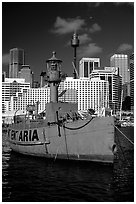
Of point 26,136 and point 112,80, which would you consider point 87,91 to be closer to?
point 112,80

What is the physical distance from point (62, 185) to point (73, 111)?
10.7m

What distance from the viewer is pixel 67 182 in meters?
13.1

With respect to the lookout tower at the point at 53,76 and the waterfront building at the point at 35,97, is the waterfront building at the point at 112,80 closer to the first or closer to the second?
the waterfront building at the point at 35,97

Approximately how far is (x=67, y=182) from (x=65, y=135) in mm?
6380

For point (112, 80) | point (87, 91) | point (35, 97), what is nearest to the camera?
point (35, 97)

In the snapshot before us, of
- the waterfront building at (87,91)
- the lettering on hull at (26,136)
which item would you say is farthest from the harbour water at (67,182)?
the waterfront building at (87,91)

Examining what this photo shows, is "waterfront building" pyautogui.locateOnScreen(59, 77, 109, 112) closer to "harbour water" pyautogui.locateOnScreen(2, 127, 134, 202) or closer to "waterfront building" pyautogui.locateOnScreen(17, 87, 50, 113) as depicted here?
"waterfront building" pyautogui.locateOnScreen(17, 87, 50, 113)

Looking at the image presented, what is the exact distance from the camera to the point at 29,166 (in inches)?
708

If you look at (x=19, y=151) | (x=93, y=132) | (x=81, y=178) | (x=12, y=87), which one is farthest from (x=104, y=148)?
(x=12, y=87)

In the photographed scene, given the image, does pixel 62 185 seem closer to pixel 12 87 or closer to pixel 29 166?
pixel 29 166

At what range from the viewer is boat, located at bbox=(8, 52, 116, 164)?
1781cm

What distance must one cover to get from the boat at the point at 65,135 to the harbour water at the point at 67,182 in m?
0.96

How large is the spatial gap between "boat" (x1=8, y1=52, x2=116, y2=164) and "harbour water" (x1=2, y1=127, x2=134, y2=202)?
960mm

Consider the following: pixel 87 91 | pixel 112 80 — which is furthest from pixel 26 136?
pixel 112 80
